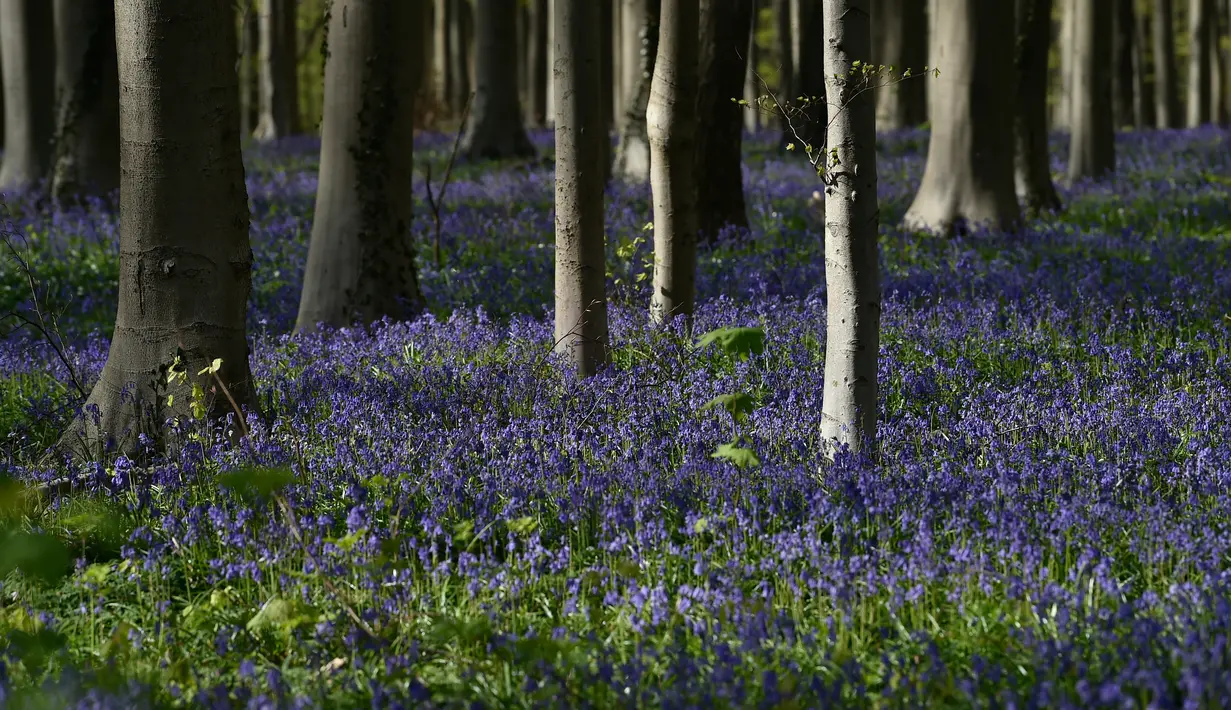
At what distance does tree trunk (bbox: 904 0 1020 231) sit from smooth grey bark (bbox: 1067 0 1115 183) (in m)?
4.49

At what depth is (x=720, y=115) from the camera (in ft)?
36.0

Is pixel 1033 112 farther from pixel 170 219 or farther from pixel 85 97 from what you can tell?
pixel 170 219

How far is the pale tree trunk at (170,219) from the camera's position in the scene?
15.9 ft

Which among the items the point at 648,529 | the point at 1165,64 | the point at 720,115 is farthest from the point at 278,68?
the point at 648,529

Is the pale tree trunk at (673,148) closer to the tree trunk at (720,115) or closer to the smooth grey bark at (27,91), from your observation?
the tree trunk at (720,115)

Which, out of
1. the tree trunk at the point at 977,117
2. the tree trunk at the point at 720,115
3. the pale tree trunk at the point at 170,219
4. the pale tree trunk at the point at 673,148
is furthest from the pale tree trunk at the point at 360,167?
the tree trunk at the point at 977,117

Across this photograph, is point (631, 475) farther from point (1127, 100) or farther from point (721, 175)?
point (1127, 100)

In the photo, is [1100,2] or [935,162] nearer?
[935,162]

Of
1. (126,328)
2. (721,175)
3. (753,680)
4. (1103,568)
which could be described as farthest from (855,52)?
(721,175)

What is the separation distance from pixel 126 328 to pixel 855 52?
10.8ft

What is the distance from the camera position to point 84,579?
11.3 ft

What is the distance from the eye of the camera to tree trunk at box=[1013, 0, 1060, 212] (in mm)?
12734

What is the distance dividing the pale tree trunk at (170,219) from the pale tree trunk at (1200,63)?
1113 inches

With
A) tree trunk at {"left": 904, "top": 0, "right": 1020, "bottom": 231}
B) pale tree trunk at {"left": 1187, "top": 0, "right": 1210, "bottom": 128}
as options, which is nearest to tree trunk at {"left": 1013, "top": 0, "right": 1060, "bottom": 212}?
tree trunk at {"left": 904, "top": 0, "right": 1020, "bottom": 231}
